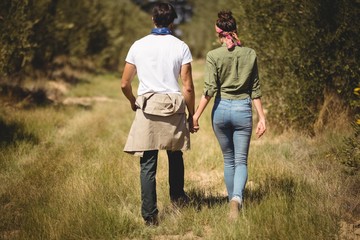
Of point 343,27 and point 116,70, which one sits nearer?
point 343,27

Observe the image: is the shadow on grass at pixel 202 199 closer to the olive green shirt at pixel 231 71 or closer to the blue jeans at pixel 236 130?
the blue jeans at pixel 236 130

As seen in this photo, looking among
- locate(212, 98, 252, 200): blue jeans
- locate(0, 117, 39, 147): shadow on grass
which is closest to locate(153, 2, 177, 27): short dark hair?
locate(212, 98, 252, 200): blue jeans

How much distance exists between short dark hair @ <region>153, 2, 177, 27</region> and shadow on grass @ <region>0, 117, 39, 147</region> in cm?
440

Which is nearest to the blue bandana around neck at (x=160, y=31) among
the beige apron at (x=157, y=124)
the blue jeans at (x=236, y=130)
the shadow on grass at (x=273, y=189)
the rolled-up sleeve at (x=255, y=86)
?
the beige apron at (x=157, y=124)

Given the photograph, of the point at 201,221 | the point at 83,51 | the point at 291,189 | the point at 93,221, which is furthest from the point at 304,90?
the point at 83,51

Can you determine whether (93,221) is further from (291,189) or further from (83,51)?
(83,51)

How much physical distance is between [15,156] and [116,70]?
21.2 meters

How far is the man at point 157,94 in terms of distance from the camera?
3.94 m

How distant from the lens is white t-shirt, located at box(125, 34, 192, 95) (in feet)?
12.9

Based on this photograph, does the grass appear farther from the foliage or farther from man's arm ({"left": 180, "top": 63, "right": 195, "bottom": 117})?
the foliage

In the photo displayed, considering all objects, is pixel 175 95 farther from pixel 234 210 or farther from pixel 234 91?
pixel 234 210

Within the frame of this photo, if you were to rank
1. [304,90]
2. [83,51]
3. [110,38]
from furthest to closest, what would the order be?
1. [110,38]
2. [83,51]
3. [304,90]

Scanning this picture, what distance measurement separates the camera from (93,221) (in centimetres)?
403

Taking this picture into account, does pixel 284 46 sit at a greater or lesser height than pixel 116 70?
greater
